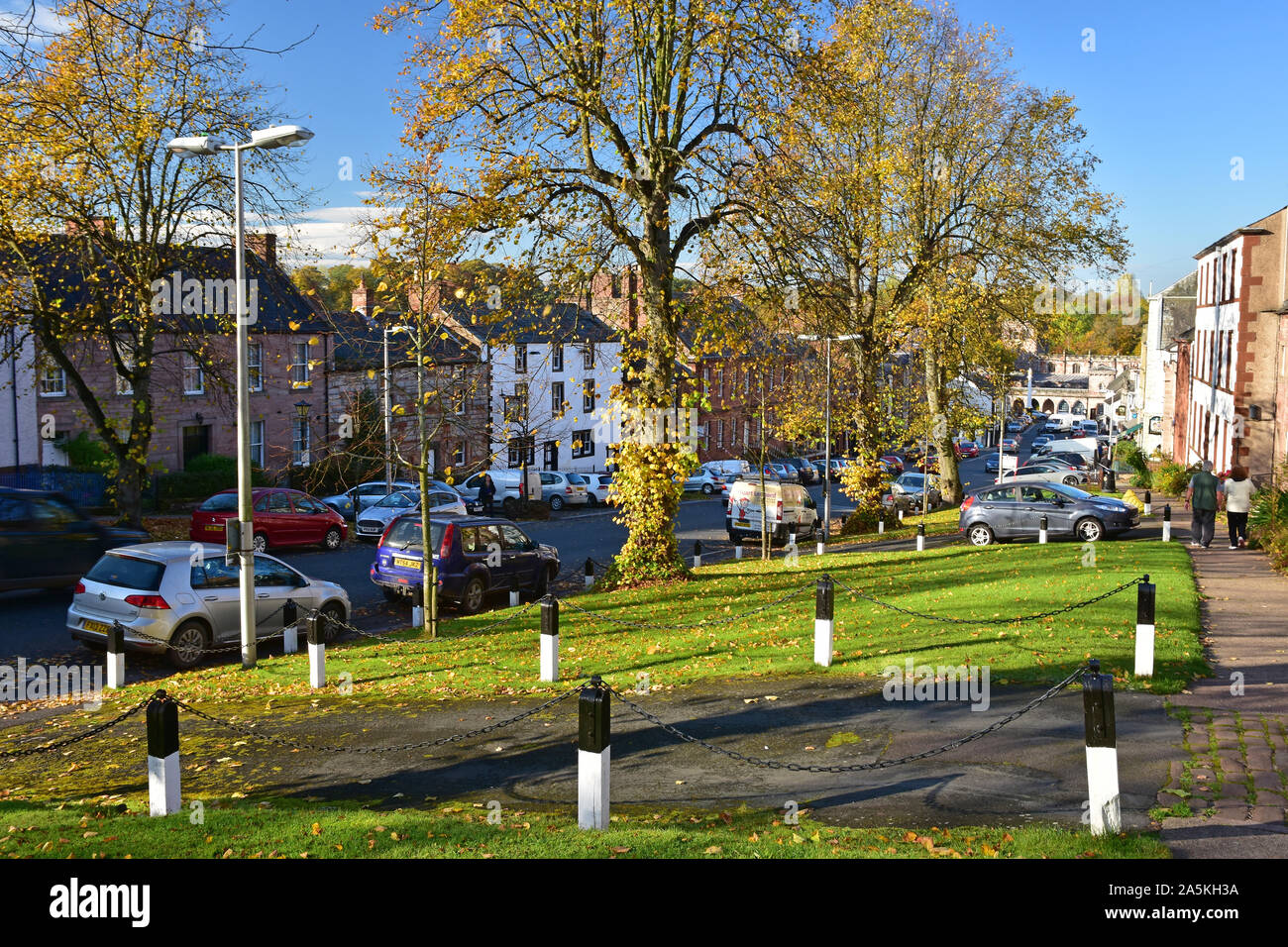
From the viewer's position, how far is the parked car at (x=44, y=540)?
1930 centimetres

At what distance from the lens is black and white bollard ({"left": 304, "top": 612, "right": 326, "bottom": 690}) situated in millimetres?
13062

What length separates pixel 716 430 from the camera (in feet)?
230

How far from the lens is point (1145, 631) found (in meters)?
10.8

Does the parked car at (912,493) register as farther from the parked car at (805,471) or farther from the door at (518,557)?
the door at (518,557)

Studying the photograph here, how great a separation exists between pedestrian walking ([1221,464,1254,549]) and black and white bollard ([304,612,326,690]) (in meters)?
17.8

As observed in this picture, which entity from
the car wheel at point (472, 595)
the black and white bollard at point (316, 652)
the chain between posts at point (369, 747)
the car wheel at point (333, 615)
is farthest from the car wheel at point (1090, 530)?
the black and white bollard at point (316, 652)

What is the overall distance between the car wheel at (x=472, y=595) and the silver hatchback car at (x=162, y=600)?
4922 mm

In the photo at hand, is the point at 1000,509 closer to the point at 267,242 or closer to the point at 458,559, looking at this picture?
the point at 458,559

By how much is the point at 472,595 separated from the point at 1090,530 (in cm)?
1492

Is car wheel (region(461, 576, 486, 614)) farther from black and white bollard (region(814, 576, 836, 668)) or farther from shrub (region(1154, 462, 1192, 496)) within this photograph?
shrub (region(1154, 462, 1192, 496))

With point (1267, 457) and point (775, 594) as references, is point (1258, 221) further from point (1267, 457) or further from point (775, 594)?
point (775, 594)

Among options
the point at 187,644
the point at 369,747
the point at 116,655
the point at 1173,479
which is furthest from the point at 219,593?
the point at 1173,479

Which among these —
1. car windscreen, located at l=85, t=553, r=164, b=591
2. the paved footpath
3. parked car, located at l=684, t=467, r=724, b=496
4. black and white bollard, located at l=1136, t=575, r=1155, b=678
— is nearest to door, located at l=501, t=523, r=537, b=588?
car windscreen, located at l=85, t=553, r=164, b=591
